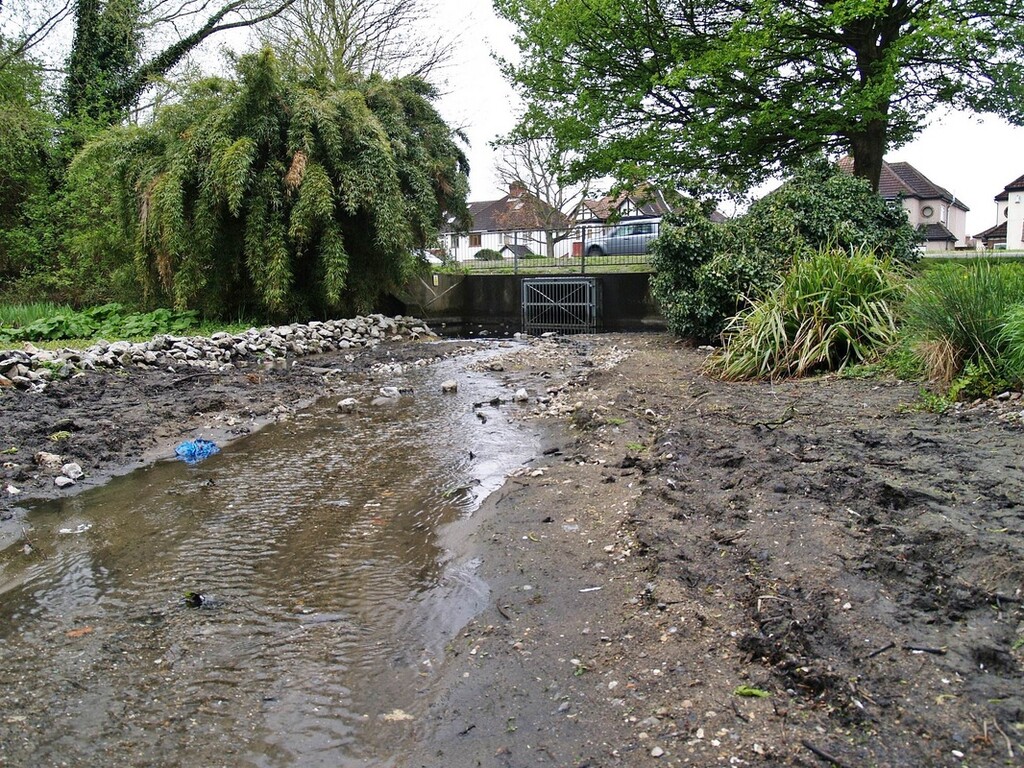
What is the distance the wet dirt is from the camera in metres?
2.06

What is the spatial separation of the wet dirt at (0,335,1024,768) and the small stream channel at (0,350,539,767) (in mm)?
250

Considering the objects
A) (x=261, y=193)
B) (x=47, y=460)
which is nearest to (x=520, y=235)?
(x=261, y=193)

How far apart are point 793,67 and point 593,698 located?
12949 mm

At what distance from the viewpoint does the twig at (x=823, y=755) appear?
1.86 m

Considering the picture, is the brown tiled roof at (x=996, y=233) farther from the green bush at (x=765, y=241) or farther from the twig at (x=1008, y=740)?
the twig at (x=1008, y=740)

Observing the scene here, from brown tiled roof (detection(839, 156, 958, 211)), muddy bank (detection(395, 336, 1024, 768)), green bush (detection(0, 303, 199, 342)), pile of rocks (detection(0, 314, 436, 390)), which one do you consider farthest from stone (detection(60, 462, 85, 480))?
brown tiled roof (detection(839, 156, 958, 211))

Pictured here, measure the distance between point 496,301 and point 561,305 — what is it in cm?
219

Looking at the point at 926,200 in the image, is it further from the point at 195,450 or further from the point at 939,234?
the point at 195,450

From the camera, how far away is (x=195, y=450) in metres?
6.09

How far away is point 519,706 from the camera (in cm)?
241

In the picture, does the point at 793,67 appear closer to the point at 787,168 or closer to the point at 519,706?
the point at 787,168

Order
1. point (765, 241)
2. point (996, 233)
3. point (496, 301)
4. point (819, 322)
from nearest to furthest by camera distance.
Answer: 1. point (819, 322)
2. point (765, 241)
3. point (496, 301)
4. point (996, 233)

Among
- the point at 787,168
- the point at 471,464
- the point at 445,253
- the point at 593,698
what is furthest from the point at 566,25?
the point at 593,698

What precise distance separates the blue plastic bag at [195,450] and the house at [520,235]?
11.5 meters
